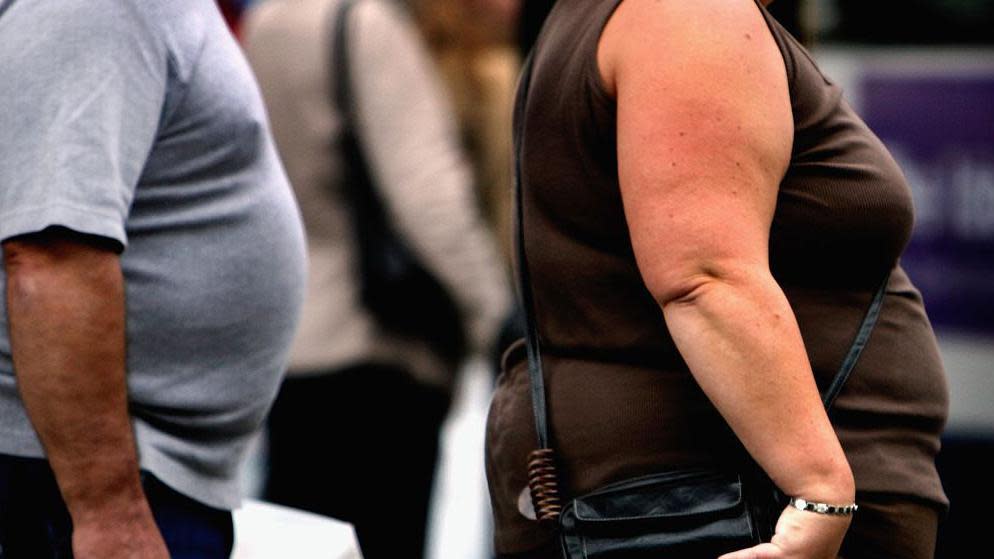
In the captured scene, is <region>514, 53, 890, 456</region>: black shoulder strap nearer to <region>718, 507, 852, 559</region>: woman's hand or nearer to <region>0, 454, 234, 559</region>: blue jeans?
<region>718, 507, 852, 559</region>: woman's hand

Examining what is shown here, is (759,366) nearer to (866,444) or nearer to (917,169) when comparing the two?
(866,444)

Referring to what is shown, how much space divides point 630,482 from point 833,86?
57 cm

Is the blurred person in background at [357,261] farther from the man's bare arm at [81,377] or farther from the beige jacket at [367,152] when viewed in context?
the man's bare arm at [81,377]

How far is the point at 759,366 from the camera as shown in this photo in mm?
1702

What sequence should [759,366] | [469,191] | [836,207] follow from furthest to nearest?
1. [469,191]
2. [836,207]
3. [759,366]

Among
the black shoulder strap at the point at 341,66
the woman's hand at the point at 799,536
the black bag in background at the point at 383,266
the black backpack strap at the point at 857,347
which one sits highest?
the black backpack strap at the point at 857,347

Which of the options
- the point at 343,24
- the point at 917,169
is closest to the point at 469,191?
the point at 343,24

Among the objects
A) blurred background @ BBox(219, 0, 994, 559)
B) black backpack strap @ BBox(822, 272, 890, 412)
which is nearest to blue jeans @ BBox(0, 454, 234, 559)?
black backpack strap @ BBox(822, 272, 890, 412)

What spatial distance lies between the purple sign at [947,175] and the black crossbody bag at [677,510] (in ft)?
10.2

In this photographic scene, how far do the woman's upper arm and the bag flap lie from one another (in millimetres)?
236

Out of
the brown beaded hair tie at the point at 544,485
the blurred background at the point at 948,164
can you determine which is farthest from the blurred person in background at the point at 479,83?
the brown beaded hair tie at the point at 544,485

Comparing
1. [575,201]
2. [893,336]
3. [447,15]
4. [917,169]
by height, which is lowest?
[917,169]

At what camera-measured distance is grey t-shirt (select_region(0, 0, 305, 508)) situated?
1.85 metres

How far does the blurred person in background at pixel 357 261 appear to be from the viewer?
3527mm
